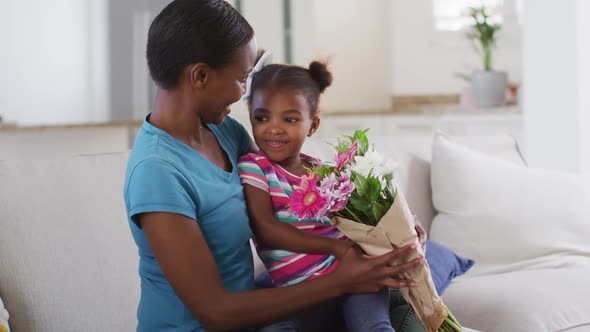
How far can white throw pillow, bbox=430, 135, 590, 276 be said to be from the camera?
245 cm

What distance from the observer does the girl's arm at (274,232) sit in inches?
60.4

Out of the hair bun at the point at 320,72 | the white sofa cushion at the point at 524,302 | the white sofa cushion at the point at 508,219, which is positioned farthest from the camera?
the white sofa cushion at the point at 508,219

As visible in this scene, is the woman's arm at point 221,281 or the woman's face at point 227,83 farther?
the woman's face at point 227,83

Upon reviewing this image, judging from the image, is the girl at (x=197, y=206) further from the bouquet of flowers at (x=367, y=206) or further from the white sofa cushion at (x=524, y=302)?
the white sofa cushion at (x=524, y=302)

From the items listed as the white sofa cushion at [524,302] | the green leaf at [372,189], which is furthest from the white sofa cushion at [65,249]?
the white sofa cushion at [524,302]

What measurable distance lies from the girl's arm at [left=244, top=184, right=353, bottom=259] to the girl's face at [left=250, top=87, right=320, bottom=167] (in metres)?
0.13

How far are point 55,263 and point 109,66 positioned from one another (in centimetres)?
423

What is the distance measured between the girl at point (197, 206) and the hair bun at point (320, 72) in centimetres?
31

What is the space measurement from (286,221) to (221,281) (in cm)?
A: 29

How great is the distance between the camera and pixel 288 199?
1635 millimetres

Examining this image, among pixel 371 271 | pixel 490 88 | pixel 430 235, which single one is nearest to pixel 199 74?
pixel 371 271

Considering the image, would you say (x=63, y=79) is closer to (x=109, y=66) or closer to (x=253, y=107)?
(x=109, y=66)

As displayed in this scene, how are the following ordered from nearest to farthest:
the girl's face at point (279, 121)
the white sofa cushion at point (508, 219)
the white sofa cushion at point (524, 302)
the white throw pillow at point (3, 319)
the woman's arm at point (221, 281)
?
the woman's arm at point (221, 281)
the white throw pillow at point (3, 319)
the girl's face at point (279, 121)
the white sofa cushion at point (524, 302)
the white sofa cushion at point (508, 219)

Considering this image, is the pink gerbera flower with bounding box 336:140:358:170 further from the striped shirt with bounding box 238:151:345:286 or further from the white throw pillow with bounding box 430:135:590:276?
the white throw pillow with bounding box 430:135:590:276
